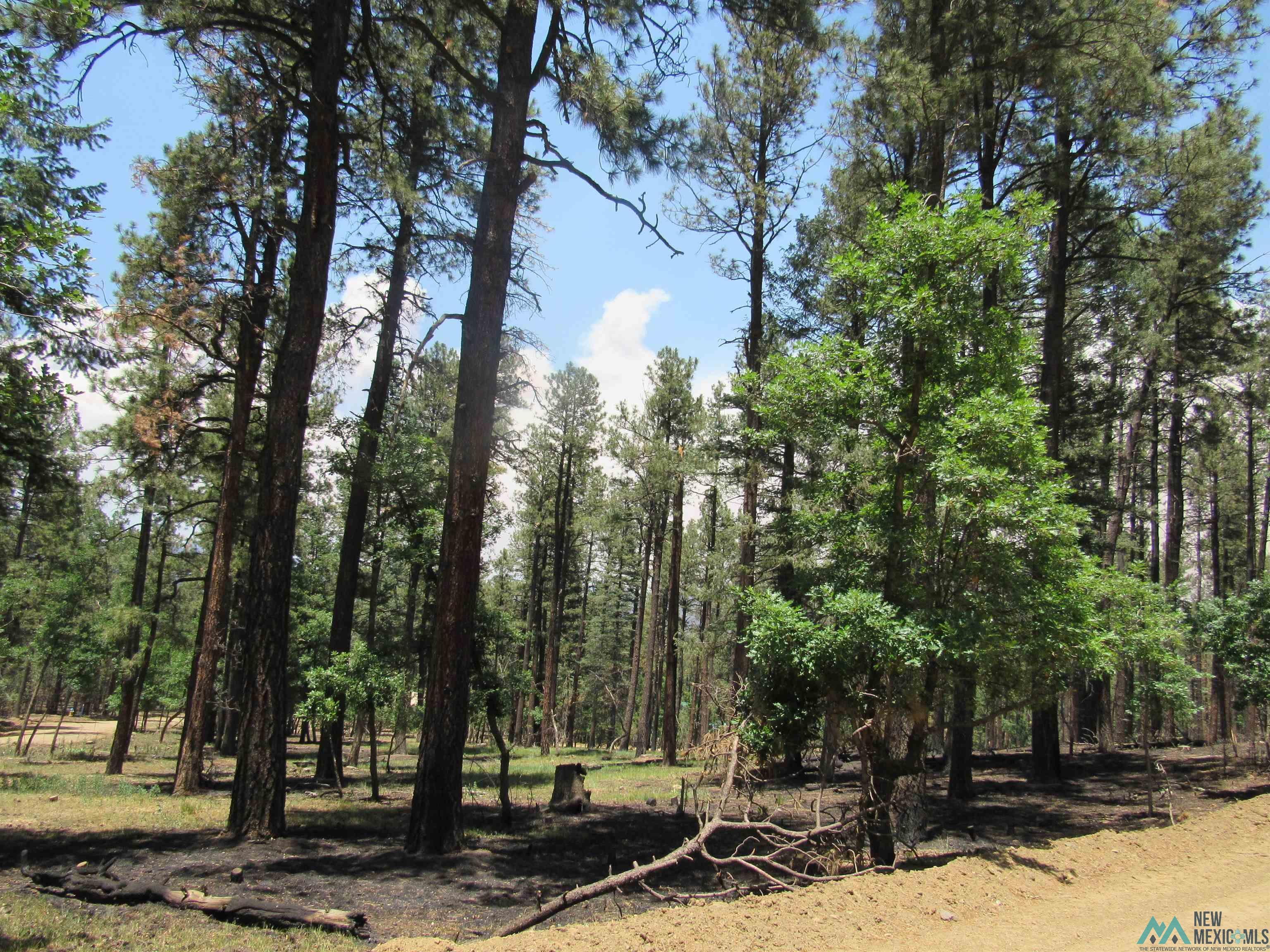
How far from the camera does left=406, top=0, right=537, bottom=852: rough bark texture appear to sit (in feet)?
26.5

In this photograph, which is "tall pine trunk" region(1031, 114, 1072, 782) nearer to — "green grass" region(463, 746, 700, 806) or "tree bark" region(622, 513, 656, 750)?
"green grass" region(463, 746, 700, 806)

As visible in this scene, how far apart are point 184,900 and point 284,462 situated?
4895 mm

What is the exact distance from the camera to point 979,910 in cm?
612

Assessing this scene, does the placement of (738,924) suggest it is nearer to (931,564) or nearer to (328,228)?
(931,564)

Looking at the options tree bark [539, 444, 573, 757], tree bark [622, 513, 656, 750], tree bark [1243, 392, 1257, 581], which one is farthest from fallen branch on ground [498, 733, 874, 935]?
tree bark [1243, 392, 1257, 581]

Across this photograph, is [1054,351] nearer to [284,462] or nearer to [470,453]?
[470,453]

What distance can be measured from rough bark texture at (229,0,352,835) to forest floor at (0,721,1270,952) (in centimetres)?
75

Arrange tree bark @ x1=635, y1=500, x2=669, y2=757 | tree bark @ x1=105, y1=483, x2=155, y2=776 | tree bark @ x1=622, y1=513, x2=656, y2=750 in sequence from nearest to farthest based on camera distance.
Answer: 1. tree bark @ x1=105, y1=483, x2=155, y2=776
2. tree bark @ x1=635, y1=500, x2=669, y2=757
3. tree bark @ x1=622, y1=513, x2=656, y2=750

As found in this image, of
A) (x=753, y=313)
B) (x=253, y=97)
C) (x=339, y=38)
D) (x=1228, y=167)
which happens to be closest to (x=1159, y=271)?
(x=1228, y=167)

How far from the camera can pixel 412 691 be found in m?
12.3

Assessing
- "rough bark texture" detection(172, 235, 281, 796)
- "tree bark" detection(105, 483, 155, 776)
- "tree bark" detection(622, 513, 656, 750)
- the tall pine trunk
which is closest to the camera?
"rough bark texture" detection(172, 235, 281, 796)

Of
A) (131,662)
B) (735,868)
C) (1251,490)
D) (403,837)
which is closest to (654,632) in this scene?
(131,662)

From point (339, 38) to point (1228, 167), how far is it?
60.5 ft

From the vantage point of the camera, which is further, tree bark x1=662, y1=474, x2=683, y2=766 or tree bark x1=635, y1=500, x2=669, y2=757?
tree bark x1=635, y1=500, x2=669, y2=757
